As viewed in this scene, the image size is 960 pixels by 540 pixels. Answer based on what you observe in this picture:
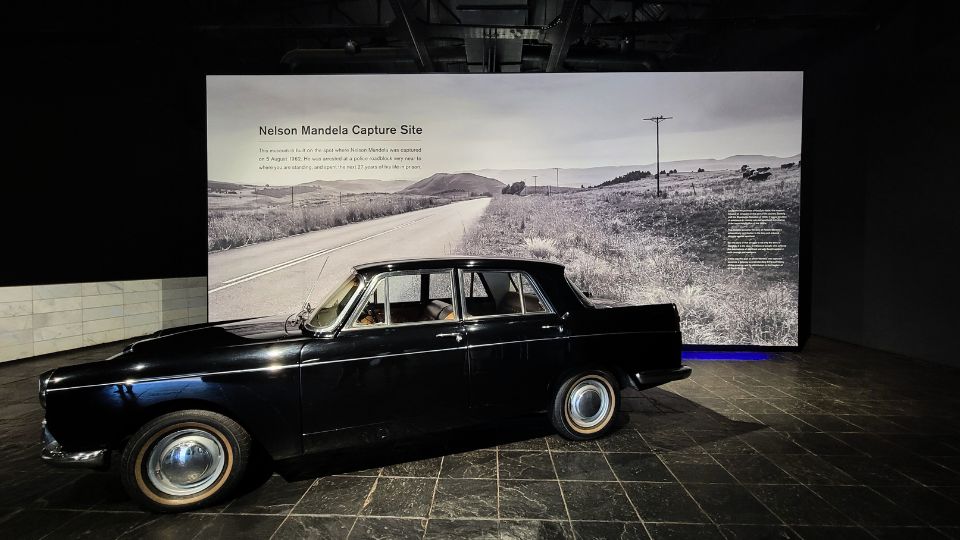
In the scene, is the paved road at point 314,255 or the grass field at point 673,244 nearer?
the grass field at point 673,244

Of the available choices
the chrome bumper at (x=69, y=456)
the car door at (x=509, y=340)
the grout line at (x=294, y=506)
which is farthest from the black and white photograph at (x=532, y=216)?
the chrome bumper at (x=69, y=456)

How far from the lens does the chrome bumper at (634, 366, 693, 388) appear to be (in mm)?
3566

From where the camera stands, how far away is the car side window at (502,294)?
338 centimetres

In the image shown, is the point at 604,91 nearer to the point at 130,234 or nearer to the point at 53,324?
the point at 130,234

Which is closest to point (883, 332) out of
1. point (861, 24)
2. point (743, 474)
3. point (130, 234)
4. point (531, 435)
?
point (861, 24)

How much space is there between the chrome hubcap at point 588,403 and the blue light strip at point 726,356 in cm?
347

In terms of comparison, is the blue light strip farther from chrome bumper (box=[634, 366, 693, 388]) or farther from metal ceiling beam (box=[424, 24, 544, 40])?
metal ceiling beam (box=[424, 24, 544, 40])

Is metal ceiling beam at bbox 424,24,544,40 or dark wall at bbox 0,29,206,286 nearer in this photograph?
dark wall at bbox 0,29,206,286

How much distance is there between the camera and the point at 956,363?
5.56 metres

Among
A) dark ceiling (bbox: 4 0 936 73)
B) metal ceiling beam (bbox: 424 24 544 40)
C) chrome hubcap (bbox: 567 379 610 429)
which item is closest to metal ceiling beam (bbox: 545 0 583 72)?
dark ceiling (bbox: 4 0 936 73)

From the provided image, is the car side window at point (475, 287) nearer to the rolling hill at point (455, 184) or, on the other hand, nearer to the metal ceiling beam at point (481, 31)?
the rolling hill at point (455, 184)

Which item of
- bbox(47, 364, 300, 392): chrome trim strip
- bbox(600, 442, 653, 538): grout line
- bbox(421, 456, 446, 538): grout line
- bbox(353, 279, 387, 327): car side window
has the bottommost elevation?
bbox(421, 456, 446, 538): grout line

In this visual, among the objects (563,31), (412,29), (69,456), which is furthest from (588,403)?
(412,29)

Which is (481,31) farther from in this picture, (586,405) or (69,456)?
(69,456)
